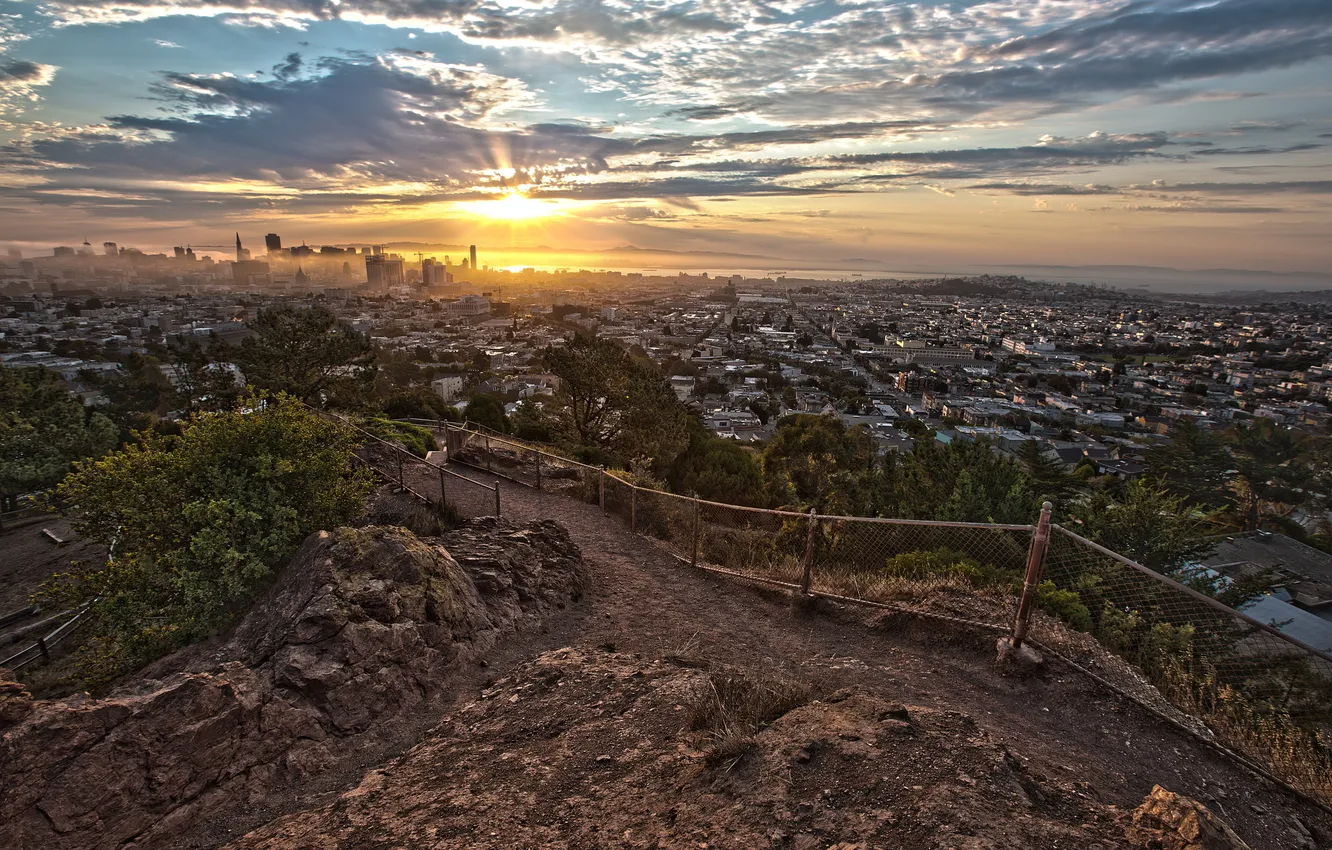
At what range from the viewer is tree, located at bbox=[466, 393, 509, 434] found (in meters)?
22.8

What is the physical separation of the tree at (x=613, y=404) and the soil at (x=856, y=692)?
9.87 m

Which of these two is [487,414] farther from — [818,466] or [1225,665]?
[1225,665]

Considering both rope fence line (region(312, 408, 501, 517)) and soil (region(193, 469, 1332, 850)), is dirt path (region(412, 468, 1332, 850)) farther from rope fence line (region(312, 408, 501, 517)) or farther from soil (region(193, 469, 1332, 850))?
rope fence line (region(312, 408, 501, 517))

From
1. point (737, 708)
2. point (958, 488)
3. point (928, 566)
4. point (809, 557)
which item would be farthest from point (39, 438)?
point (958, 488)

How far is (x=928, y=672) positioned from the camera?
517 centimetres

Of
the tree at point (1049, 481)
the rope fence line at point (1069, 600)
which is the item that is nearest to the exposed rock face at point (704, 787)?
the rope fence line at point (1069, 600)

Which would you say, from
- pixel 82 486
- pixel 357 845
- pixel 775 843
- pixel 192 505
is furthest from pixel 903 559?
pixel 82 486

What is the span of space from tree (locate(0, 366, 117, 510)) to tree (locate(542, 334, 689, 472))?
46.5ft

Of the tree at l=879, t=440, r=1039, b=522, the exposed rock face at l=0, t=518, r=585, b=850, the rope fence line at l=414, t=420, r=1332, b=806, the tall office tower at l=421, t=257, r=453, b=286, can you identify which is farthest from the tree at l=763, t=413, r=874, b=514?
the tall office tower at l=421, t=257, r=453, b=286

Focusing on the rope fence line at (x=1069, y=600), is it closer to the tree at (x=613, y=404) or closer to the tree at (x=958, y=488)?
the tree at (x=958, y=488)

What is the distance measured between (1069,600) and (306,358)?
19.7m

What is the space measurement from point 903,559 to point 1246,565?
14207mm

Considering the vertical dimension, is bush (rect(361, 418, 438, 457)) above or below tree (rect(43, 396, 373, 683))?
below

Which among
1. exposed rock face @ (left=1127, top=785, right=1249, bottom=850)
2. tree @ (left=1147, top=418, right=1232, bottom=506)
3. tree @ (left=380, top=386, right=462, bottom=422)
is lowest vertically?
tree @ (left=1147, top=418, right=1232, bottom=506)
